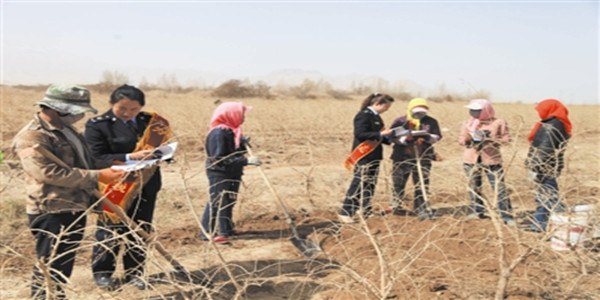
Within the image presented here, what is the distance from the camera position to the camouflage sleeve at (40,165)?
2.82 m

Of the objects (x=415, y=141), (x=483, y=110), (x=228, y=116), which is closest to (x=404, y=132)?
(x=415, y=141)

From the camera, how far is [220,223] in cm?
507

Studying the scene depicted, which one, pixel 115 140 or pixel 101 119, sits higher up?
pixel 101 119

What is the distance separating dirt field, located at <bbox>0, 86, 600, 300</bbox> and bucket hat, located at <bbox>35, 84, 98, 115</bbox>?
43 centimetres

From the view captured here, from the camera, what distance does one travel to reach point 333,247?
346cm

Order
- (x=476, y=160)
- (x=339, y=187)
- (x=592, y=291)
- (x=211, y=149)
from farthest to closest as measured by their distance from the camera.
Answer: (x=339, y=187), (x=476, y=160), (x=211, y=149), (x=592, y=291)

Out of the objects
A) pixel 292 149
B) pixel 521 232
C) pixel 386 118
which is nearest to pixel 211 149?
pixel 521 232

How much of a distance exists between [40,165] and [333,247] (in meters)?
1.89

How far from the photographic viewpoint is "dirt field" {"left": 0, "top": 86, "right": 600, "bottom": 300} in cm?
299

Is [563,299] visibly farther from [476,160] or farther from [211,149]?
[211,149]

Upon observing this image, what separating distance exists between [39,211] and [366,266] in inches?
98.5

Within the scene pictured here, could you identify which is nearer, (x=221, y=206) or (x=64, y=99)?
(x=64, y=99)

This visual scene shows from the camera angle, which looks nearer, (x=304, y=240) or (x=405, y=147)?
(x=304, y=240)

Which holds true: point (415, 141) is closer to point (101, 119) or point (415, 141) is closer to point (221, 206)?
point (221, 206)
